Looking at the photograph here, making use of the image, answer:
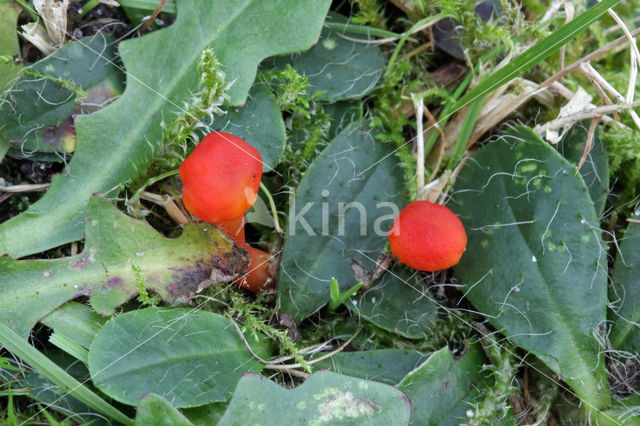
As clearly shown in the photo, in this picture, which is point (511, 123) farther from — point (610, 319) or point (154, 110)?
point (154, 110)

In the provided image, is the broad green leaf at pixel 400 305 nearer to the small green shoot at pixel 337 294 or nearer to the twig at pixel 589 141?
the small green shoot at pixel 337 294

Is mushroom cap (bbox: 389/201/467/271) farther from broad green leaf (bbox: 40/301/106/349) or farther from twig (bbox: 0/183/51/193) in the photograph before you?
twig (bbox: 0/183/51/193)

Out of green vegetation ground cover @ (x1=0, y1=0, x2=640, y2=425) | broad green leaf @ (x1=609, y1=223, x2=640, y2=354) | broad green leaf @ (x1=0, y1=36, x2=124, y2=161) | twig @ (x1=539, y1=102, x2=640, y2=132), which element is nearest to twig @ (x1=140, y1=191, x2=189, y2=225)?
green vegetation ground cover @ (x1=0, y1=0, x2=640, y2=425)

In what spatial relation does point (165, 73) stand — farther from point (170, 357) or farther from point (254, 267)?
point (170, 357)

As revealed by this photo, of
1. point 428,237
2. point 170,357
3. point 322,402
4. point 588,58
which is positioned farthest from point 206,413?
point 588,58

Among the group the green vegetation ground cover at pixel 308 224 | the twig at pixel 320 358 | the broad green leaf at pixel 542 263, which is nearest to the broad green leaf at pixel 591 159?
the green vegetation ground cover at pixel 308 224

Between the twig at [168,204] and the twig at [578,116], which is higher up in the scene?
the twig at [578,116]

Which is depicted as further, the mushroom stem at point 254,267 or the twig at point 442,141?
the twig at point 442,141
